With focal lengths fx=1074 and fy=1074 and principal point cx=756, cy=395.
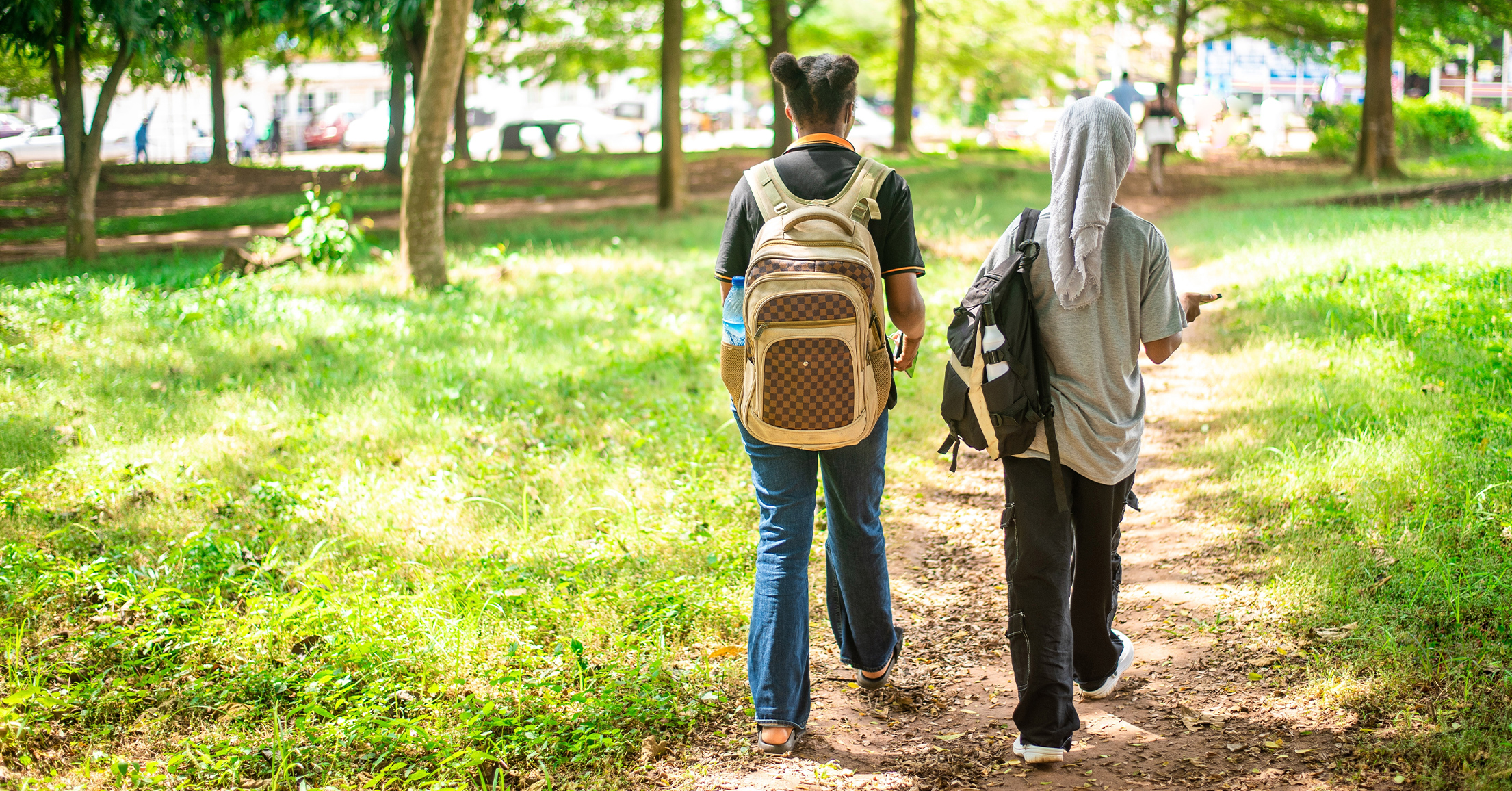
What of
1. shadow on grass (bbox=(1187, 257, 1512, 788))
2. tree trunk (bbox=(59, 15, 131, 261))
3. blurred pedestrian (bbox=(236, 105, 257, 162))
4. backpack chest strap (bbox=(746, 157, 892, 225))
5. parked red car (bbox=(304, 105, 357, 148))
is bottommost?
shadow on grass (bbox=(1187, 257, 1512, 788))

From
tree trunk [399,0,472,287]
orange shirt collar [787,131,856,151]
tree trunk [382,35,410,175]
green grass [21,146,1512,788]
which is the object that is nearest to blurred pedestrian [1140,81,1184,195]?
green grass [21,146,1512,788]

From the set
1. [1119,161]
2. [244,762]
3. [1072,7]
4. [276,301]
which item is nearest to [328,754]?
[244,762]

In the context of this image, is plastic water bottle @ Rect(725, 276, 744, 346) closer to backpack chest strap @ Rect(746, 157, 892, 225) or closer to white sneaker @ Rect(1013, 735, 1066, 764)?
backpack chest strap @ Rect(746, 157, 892, 225)

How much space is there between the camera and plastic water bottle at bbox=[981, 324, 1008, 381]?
2955mm

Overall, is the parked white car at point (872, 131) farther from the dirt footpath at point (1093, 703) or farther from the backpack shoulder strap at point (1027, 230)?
the backpack shoulder strap at point (1027, 230)

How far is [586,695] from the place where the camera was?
142 inches

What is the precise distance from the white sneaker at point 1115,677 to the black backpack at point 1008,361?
84cm

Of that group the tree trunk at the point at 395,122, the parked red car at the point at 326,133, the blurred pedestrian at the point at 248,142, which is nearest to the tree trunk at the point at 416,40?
the tree trunk at the point at 395,122

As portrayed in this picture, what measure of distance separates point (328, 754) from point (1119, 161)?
2915 millimetres

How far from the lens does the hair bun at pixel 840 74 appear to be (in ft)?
9.83

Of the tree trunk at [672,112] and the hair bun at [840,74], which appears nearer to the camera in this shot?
the hair bun at [840,74]

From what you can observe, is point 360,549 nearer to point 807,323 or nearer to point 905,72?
point 807,323

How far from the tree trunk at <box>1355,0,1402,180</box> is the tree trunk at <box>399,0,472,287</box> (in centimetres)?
1581

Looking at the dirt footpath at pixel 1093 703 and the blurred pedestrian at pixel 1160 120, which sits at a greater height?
the blurred pedestrian at pixel 1160 120
